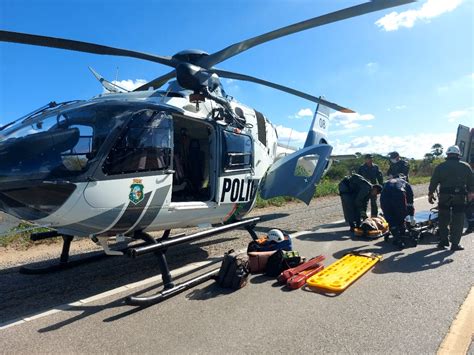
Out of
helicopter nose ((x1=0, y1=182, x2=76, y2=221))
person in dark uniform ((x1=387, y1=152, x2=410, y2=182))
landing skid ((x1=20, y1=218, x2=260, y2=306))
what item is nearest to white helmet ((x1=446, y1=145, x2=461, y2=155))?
person in dark uniform ((x1=387, y1=152, x2=410, y2=182))

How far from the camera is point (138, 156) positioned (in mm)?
4887

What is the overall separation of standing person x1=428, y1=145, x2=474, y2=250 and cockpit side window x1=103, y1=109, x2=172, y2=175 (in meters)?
4.99

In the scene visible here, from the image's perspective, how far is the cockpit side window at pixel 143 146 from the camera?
4656mm

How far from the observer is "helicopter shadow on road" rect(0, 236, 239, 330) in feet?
14.9

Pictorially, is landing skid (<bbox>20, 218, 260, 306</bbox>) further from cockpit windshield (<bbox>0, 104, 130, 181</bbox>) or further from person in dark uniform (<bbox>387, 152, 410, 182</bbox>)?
person in dark uniform (<bbox>387, 152, 410, 182</bbox>)

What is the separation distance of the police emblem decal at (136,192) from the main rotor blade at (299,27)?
2.69 m

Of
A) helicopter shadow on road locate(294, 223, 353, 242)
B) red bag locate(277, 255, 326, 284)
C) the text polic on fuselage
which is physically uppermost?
the text polic on fuselage

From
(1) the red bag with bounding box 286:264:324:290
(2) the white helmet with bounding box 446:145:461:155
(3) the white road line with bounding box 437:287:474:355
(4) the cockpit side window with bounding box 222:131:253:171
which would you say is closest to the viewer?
(3) the white road line with bounding box 437:287:474:355

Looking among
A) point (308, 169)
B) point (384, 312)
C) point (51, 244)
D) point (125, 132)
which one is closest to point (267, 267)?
point (384, 312)

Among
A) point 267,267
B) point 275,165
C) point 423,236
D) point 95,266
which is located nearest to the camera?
point 267,267

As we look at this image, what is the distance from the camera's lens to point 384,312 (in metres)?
4.02

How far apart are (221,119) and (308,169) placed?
3.57m

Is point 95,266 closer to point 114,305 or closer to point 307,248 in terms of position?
point 114,305

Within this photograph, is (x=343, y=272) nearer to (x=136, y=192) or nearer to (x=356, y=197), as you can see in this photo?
(x=136, y=192)
